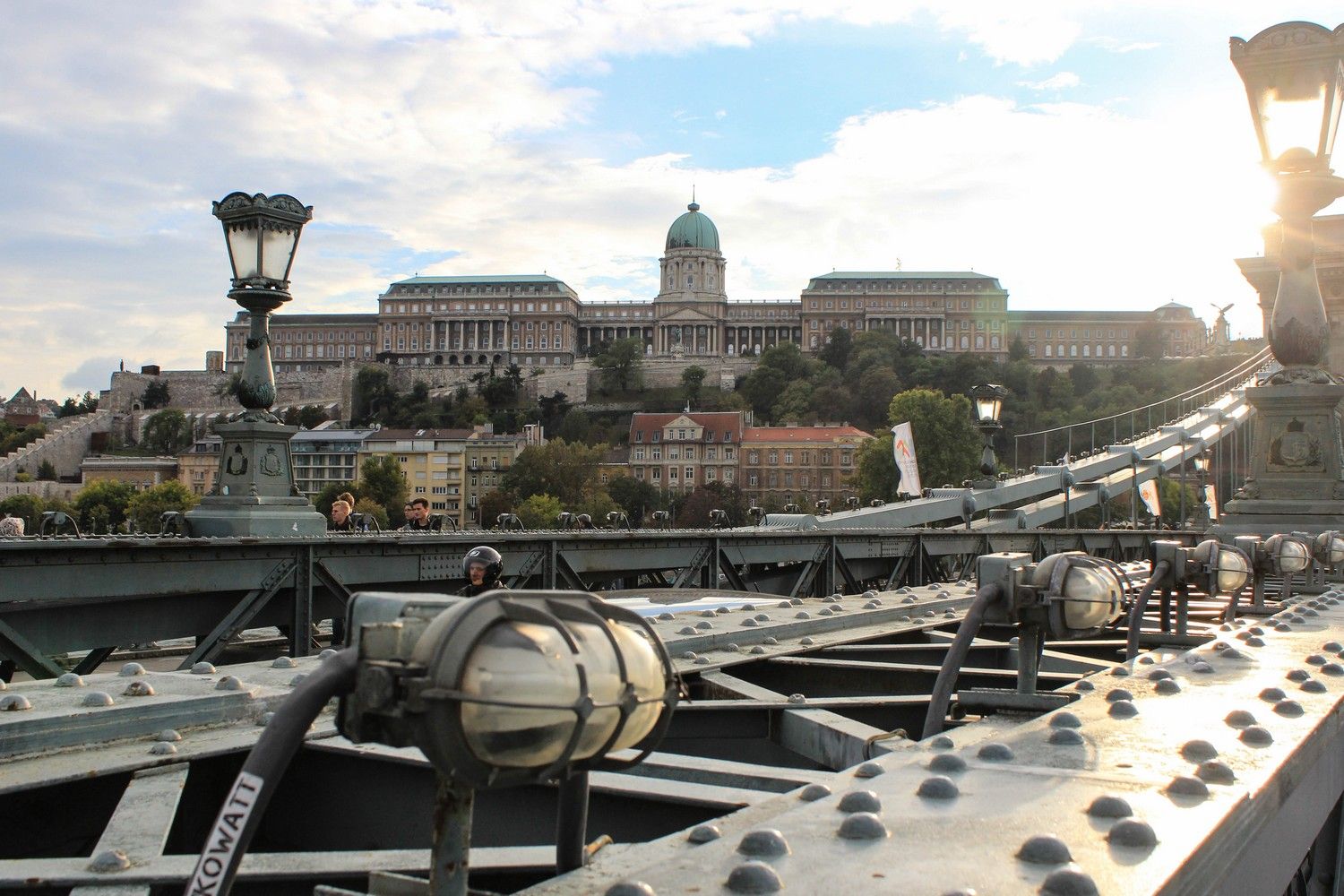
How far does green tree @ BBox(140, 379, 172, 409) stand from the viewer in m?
139

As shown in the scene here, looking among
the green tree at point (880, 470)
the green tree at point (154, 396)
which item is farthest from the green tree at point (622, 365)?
the green tree at point (880, 470)

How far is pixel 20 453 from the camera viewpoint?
11850cm

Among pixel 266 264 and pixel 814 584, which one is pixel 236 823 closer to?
pixel 266 264

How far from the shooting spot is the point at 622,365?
12888cm

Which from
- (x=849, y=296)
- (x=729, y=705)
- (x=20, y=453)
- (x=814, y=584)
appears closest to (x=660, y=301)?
(x=849, y=296)

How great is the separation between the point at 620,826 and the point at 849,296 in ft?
458

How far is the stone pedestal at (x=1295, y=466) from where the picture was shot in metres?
9.14

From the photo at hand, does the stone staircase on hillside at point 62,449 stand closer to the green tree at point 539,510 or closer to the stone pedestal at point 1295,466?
the green tree at point 539,510

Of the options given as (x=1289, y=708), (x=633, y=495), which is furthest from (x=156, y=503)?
(x=1289, y=708)

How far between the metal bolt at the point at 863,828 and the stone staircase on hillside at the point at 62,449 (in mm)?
126823

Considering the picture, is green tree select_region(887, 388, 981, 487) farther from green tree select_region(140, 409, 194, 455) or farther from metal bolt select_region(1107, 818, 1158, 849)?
green tree select_region(140, 409, 194, 455)

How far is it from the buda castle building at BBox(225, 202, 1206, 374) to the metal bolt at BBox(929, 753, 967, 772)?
13375 centimetres

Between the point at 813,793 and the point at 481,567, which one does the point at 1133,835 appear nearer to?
the point at 813,793

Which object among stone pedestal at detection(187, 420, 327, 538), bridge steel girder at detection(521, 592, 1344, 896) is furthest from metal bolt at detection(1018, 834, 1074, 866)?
stone pedestal at detection(187, 420, 327, 538)
